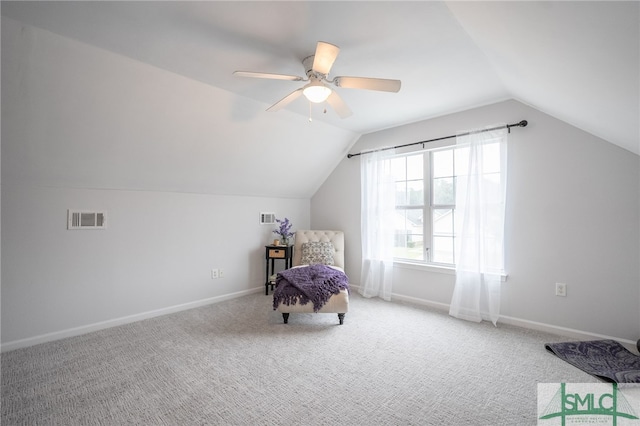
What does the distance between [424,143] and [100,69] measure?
3.42 metres

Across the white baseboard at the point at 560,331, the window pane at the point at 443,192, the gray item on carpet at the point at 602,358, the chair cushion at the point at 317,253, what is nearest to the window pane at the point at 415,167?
the window pane at the point at 443,192

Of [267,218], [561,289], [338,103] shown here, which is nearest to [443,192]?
[561,289]

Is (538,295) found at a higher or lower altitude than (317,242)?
lower

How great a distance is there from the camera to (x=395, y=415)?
167 cm

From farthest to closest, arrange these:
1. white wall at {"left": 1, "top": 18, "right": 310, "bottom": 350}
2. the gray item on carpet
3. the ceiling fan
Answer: white wall at {"left": 1, "top": 18, "right": 310, "bottom": 350} < the gray item on carpet < the ceiling fan

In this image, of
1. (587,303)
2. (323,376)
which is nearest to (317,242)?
(323,376)

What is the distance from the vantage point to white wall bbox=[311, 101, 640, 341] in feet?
8.13

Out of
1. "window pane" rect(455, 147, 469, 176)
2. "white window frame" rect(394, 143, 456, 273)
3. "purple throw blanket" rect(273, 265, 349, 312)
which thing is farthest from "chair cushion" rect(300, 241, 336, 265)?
"window pane" rect(455, 147, 469, 176)

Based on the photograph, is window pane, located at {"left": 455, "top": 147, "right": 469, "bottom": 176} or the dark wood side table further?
the dark wood side table

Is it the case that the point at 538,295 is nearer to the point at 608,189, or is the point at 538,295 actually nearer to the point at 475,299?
the point at 475,299

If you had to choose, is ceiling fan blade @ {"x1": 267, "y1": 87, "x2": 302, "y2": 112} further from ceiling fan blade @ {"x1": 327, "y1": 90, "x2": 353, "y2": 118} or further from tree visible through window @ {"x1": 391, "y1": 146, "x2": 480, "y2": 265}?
tree visible through window @ {"x1": 391, "y1": 146, "x2": 480, "y2": 265}

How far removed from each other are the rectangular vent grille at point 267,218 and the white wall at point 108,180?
64 cm

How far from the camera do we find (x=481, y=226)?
3.11m

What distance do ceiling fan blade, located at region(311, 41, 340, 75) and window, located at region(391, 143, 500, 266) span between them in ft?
7.31
